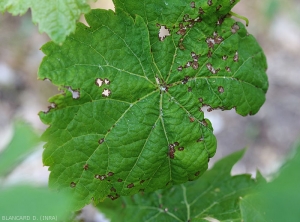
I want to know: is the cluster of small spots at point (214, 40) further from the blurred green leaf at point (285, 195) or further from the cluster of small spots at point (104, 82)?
the blurred green leaf at point (285, 195)

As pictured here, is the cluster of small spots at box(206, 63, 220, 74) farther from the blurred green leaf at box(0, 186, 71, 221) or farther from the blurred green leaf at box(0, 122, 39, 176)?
the blurred green leaf at box(0, 186, 71, 221)

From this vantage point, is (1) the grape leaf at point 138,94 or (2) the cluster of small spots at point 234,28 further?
(2) the cluster of small spots at point 234,28

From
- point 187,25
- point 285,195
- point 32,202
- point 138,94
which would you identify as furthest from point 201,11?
point 32,202

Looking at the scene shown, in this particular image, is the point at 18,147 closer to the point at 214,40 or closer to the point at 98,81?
the point at 98,81

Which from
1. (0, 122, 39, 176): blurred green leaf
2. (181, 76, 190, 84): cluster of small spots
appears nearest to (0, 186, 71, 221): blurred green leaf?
(0, 122, 39, 176): blurred green leaf

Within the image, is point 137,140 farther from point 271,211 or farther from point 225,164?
point 271,211

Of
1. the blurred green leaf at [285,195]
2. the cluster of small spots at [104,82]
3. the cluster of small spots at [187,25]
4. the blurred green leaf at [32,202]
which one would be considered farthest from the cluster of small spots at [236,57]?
the blurred green leaf at [32,202]

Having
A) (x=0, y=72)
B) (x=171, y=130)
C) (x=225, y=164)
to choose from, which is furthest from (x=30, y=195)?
(x=0, y=72)

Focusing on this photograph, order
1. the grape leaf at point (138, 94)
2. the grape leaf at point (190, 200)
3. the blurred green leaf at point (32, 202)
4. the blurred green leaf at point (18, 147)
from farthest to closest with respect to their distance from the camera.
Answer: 1. the grape leaf at point (190, 200)
2. the grape leaf at point (138, 94)
3. the blurred green leaf at point (18, 147)
4. the blurred green leaf at point (32, 202)
